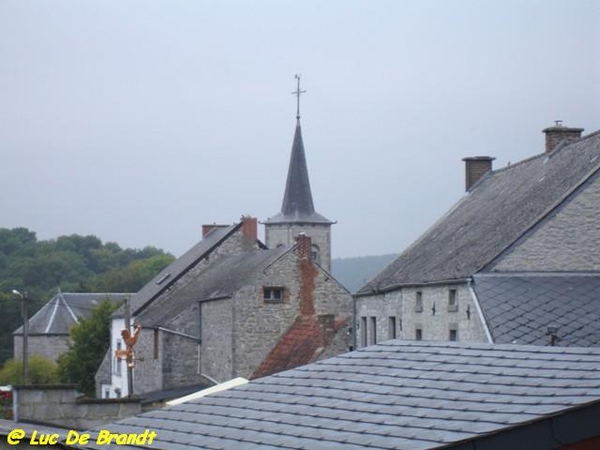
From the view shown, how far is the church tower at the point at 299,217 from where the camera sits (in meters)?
86.4

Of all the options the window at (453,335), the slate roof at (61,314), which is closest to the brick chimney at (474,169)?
the window at (453,335)

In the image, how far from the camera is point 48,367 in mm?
78375

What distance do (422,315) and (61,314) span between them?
203 feet

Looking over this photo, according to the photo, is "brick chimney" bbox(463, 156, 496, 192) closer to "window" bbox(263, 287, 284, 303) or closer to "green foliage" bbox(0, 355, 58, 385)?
"window" bbox(263, 287, 284, 303)

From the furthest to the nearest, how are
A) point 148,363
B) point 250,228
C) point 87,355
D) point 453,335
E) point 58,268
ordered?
point 58,268
point 87,355
point 250,228
point 148,363
point 453,335

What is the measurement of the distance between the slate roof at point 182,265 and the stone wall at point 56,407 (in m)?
35.8

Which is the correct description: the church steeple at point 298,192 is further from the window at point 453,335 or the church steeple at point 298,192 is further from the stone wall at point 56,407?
the stone wall at point 56,407

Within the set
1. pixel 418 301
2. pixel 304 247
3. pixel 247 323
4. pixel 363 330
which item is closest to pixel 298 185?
pixel 304 247

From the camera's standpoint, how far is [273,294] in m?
45.0

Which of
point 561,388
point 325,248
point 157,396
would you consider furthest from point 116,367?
point 561,388

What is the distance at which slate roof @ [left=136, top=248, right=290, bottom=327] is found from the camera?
4634cm

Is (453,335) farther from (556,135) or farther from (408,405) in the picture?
(408,405)

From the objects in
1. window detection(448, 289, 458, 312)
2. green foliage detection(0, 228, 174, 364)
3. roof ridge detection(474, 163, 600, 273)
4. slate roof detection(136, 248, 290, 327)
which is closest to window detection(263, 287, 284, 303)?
slate roof detection(136, 248, 290, 327)

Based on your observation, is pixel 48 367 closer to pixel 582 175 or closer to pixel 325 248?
pixel 325 248
